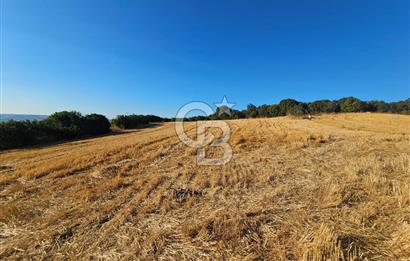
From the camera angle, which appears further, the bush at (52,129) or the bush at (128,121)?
the bush at (128,121)

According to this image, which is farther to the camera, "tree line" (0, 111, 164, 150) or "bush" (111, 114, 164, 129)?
"bush" (111, 114, 164, 129)

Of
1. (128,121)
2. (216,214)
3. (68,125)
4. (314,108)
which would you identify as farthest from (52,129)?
(314,108)

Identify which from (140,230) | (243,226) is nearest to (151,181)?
(140,230)

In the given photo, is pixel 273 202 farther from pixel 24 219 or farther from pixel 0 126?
pixel 0 126

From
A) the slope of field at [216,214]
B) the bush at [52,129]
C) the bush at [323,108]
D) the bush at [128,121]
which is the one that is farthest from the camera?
the bush at [323,108]

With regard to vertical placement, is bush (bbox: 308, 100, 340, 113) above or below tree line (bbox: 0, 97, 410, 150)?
above

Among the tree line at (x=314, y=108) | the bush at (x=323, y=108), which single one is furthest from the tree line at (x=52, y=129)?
the bush at (x=323, y=108)

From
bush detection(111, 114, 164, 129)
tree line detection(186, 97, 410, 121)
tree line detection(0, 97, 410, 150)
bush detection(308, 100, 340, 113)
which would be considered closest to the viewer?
tree line detection(0, 97, 410, 150)

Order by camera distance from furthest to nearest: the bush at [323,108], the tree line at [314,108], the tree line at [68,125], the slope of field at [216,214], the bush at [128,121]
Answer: the bush at [323,108] → the tree line at [314,108] → the bush at [128,121] → the tree line at [68,125] → the slope of field at [216,214]

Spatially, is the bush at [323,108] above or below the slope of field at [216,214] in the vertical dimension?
above

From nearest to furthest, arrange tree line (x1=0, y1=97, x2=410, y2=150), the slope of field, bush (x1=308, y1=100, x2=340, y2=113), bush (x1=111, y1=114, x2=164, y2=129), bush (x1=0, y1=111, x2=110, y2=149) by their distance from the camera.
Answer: the slope of field → bush (x1=0, y1=111, x2=110, y2=149) → tree line (x1=0, y1=97, x2=410, y2=150) → bush (x1=111, y1=114, x2=164, y2=129) → bush (x1=308, y1=100, x2=340, y2=113)

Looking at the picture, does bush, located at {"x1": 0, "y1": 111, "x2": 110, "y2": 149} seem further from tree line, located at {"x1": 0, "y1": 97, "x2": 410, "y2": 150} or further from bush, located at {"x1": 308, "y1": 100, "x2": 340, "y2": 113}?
bush, located at {"x1": 308, "y1": 100, "x2": 340, "y2": 113}

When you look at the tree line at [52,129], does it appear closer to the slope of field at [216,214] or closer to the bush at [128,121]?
the bush at [128,121]

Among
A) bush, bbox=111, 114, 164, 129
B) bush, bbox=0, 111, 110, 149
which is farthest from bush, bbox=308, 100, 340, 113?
bush, bbox=0, 111, 110, 149
